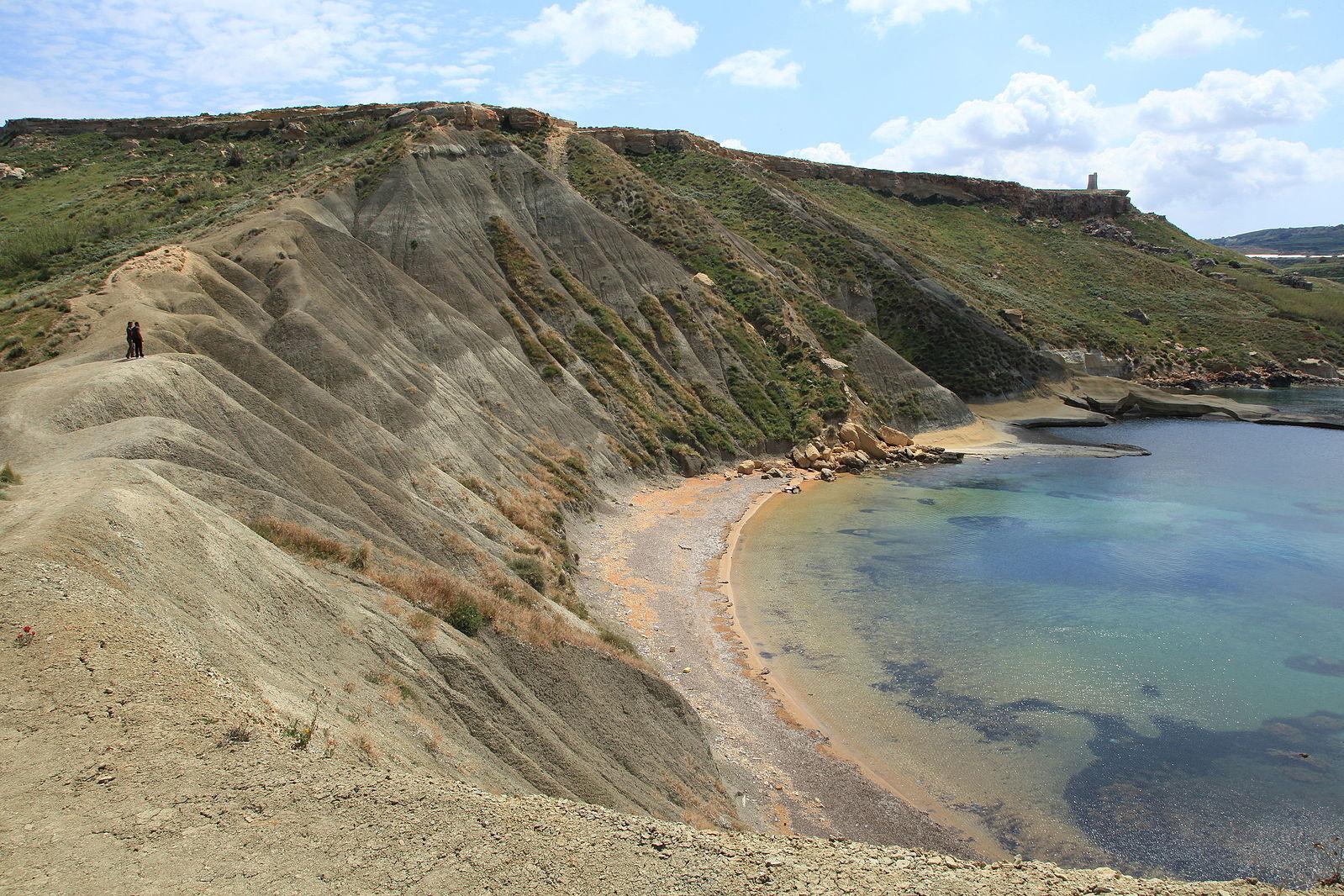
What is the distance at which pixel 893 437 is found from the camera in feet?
184

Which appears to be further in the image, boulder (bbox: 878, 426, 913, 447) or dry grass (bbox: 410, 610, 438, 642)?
boulder (bbox: 878, 426, 913, 447)

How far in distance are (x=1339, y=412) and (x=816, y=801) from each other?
75.6 m

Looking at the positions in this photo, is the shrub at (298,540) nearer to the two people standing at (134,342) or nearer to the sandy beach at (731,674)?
the sandy beach at (731,674)

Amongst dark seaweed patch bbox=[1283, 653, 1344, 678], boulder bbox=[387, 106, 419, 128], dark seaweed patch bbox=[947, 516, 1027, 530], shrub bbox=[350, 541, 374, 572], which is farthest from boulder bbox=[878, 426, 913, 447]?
shrub bbox=[350, 541, 374, 572]

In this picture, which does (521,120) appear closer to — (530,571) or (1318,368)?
(530,571)

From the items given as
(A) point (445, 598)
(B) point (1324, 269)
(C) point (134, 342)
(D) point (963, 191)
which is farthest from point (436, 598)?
(B) point (1324, 269)

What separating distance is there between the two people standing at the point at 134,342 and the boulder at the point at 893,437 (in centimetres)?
4375

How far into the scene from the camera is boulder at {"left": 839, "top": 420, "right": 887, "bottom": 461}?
5328 cm

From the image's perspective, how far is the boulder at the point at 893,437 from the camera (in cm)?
5588

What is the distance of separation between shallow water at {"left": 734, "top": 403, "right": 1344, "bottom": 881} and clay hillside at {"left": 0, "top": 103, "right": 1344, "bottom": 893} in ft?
21.0

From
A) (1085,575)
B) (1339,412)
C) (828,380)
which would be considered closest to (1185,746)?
(1085,575)

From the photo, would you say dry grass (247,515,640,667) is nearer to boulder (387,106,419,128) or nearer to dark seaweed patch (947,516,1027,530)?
dark seaweed patch (947,516,1027,530)

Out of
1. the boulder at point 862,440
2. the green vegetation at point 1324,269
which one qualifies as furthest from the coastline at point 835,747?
the green vegetation at point 1324,269

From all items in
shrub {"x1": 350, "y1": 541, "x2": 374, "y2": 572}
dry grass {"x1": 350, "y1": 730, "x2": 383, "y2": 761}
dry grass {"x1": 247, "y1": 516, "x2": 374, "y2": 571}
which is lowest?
dry grass {"x1": 350, "y1": 730, "x2": 383, "y2": 761}
